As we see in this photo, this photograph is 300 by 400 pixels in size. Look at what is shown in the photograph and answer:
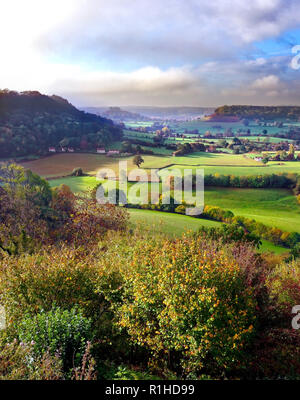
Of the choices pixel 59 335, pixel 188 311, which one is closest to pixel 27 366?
pixel 59 335

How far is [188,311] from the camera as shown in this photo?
280 inches

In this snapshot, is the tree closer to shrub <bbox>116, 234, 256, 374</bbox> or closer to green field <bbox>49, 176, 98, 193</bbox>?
green field <bbox>49, 176, 98, 193</bbox>

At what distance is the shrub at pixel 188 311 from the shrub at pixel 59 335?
1.25 meters

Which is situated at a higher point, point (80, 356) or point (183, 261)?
point (183, 261)

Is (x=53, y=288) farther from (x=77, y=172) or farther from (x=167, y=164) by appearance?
(x=167, y=164)

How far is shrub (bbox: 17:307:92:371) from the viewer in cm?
685

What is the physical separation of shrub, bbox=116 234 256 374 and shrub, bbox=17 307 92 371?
1255 mm

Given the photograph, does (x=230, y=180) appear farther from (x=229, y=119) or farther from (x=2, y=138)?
(x=2, y=138)

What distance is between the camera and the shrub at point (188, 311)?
7.23 meters

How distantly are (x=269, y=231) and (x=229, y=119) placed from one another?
11.1m

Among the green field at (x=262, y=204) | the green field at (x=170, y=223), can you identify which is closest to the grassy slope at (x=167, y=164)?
the green field at (x=262, y=204)
